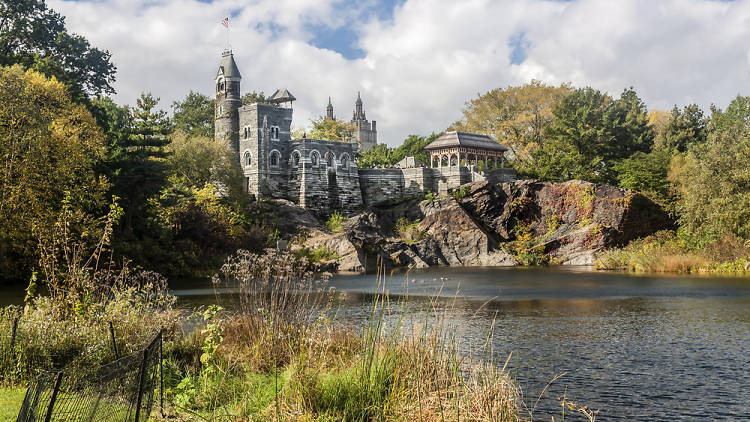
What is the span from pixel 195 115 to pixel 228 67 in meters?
11.8

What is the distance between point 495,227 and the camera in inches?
2041

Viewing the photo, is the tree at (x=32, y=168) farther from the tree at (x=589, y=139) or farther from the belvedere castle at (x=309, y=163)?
the tree at (x=589, y=139)

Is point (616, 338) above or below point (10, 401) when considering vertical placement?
below

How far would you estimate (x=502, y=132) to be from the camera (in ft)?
211

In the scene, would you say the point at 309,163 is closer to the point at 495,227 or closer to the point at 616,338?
the point at 495,227

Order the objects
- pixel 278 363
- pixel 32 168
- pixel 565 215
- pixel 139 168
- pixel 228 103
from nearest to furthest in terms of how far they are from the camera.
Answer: pixel 278 363 < pixel 32 168 < pixel 139 168 < pixel 565 215 < pixel 228 103

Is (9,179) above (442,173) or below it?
below

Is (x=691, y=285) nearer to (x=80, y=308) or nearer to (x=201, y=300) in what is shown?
(x=201, y=300)

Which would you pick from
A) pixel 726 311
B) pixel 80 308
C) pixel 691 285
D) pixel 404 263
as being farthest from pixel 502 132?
pixel 80 308

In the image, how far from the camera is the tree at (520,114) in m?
62.8

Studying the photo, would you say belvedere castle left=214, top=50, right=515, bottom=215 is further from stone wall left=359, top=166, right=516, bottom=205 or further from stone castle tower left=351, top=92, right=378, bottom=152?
stone castle tower left=351, top=92, right=378, bottom=152

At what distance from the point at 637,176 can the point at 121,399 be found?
158ft

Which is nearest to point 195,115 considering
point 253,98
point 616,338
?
point 253,98

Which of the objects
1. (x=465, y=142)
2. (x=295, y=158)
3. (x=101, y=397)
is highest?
(x=465, y=142)
